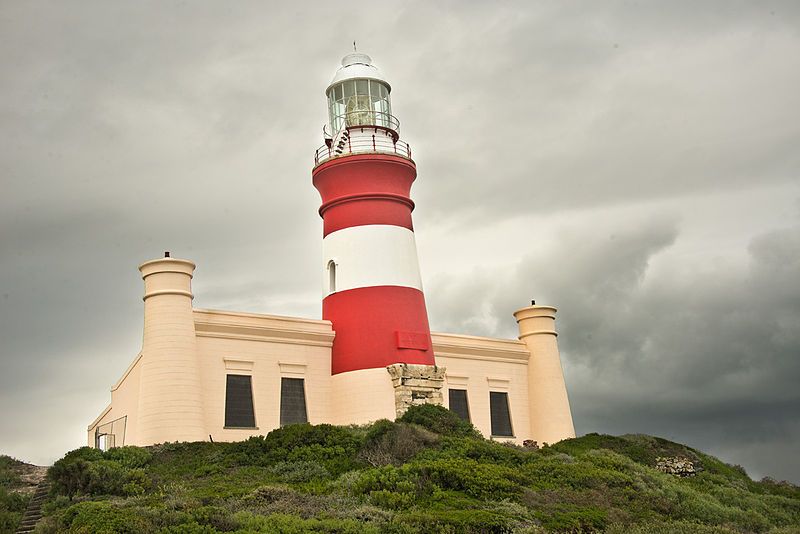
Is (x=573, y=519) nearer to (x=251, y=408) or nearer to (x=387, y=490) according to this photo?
(x=387, y=490)

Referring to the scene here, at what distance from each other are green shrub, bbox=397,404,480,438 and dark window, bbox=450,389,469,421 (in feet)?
15.0

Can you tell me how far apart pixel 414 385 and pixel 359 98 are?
10.0 meters

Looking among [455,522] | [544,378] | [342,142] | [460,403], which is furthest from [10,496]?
[544,378]

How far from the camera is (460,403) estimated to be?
105 ft

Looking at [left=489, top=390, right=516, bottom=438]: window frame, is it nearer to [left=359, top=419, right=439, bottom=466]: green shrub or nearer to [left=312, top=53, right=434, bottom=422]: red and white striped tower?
[left=312, top=53, right=434, bottom=422]: red and white striped tower

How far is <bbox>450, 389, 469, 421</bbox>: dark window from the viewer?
31.6 meters

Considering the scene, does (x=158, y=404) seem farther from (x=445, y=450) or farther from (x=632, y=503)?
(x=632, y=503)

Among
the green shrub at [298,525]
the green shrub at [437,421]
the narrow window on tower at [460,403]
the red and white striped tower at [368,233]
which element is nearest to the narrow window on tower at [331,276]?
the red and white striped tower at [368,233]

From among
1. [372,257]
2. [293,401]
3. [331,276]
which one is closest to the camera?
[293,401]

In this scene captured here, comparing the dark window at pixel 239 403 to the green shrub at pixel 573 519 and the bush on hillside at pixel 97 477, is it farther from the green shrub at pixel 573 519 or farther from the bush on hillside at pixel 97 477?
the green shrub at pixel 573 519

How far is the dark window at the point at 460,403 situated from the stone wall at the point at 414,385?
7.34 feet

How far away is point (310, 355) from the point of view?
28766 millimetres

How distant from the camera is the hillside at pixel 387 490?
53.9ft

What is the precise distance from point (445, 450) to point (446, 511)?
5.30 m
